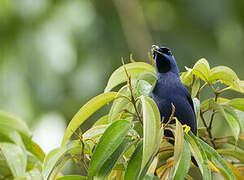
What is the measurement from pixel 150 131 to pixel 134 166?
0.66ft

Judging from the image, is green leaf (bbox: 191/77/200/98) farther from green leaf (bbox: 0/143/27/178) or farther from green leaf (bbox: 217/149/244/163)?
green leaf (bbox: 0/143/27/178)

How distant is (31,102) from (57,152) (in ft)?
17.3

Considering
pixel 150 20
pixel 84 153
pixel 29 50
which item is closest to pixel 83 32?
pixel 29 50

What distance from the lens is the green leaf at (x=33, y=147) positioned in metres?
2.91

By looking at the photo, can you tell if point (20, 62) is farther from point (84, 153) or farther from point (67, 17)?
point (84, 153)

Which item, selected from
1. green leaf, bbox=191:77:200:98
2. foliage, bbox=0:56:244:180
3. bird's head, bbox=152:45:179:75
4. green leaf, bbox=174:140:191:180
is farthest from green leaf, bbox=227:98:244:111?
bird's head, bbox=152:45:179:75

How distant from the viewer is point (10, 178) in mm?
2902

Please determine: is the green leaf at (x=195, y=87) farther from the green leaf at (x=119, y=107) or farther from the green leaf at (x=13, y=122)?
the green leaf at (x=13, y=122)

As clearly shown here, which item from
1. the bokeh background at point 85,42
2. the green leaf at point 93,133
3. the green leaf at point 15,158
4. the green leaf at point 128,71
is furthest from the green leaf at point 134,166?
the bokeh background at point 85,42

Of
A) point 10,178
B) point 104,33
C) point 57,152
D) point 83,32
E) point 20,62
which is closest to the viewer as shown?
point 57,152

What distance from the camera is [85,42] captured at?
8.50 m

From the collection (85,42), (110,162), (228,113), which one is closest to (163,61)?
(228,113)

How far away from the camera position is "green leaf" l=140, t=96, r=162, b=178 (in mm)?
1775

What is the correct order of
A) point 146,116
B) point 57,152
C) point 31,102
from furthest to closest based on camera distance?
point 31,102, point 57,152, point 146,116
